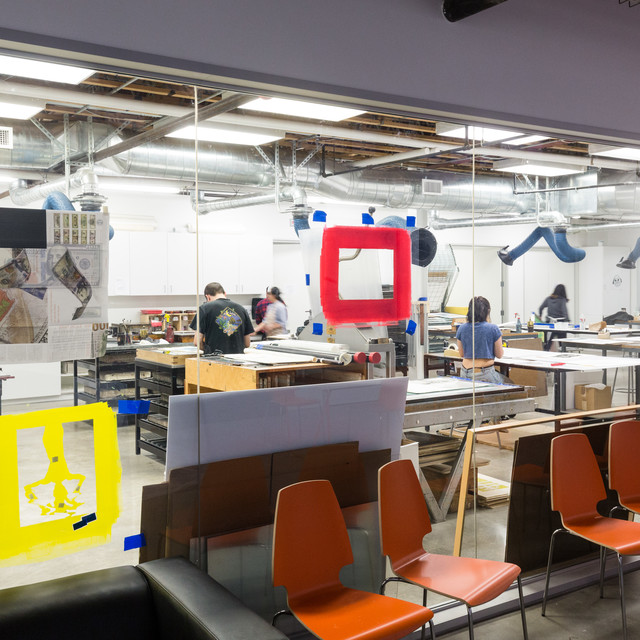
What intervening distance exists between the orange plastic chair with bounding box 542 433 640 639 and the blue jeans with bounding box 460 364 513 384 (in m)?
0.43

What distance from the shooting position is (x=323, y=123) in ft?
10.5

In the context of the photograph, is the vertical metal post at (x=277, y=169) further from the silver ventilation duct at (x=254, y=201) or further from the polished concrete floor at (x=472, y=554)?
the polished concrete floor at (x=472, y=554)

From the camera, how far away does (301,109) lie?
9.99ft

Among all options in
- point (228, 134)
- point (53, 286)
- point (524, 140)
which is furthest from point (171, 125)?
point (524, 140)

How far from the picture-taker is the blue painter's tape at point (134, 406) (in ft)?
8.56

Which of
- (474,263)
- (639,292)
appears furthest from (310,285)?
(639,292)

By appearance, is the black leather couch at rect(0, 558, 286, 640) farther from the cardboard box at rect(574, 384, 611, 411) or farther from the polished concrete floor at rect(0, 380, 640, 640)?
the cardboard box at rect(574, 384, 611, 411)

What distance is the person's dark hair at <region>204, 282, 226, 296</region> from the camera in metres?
2.84

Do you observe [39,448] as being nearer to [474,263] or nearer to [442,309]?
[442,309]

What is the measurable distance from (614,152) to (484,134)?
1.09 m

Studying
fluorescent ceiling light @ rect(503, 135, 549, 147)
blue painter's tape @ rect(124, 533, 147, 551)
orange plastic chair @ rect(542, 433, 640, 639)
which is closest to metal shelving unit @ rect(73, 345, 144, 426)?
blue painter's tape @ rect(124, 533, 147, 551)

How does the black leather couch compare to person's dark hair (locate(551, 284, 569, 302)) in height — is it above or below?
below

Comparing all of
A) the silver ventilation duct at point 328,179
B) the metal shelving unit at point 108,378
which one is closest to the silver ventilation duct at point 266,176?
the silver ventilation duct at point 328,179

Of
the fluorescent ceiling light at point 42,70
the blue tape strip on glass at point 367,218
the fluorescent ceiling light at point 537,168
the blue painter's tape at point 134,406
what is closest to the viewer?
the fluorescent ceiling light at point 42,70
